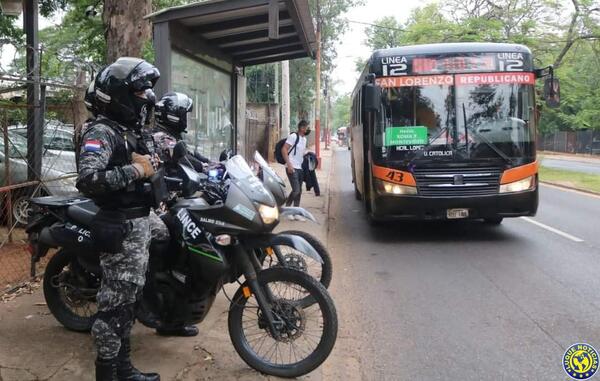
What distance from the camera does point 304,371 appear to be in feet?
11.6

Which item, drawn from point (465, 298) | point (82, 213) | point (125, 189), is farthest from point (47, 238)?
point (465, 298)

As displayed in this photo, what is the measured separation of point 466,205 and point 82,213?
18.6 ft

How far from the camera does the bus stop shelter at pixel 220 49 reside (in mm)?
6766

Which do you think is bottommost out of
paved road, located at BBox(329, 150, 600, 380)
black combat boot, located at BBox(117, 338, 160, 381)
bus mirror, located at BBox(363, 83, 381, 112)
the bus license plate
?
paved road, located at BBox(329, 150, 600, 380)

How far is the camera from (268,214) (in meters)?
3.48

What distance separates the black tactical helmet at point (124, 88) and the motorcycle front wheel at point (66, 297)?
4.97ft

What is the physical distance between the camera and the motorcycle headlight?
3.44m

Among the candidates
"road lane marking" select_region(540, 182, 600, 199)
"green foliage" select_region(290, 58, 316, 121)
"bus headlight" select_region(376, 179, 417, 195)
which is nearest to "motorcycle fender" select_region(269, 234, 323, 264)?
"bus headlight" select_region(376, 179, 417, 195)

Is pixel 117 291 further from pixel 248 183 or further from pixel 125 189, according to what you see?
pixel 248 183

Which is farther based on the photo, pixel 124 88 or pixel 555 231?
pixel 555 231

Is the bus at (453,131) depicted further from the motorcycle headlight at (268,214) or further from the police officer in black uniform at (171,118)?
the motorcycle headlight at (268,214)

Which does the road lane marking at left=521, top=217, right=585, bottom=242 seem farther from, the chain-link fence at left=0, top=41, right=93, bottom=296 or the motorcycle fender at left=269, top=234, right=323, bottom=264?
the chain-link fence at left=0, top=41, right=93, bottom=296

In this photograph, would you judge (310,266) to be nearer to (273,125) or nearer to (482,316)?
(482,316)

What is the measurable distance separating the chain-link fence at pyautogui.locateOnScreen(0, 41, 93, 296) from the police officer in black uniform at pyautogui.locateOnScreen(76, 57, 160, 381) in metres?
2.45
